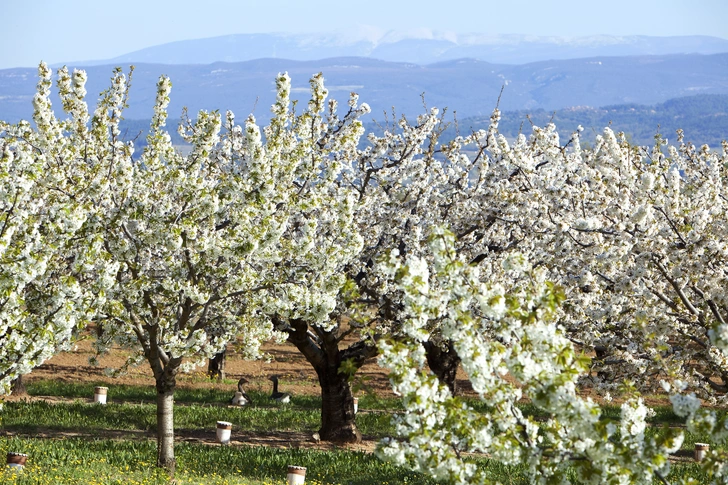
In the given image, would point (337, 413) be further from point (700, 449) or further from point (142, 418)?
point (700, 449)

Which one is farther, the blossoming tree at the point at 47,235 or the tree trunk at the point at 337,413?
the tree trunk at the point at 337,413

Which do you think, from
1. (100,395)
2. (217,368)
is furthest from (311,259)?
(217,368)

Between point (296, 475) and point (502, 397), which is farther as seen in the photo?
point (296, 475)

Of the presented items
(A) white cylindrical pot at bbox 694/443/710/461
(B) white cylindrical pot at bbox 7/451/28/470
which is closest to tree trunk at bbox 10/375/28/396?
(B) white cylindrical pot at bbox 7/451/28/470

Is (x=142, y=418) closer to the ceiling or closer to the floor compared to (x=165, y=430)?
closer to the floor

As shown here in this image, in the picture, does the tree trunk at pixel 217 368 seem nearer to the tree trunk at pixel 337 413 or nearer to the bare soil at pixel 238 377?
the bare soil at pixel 238 377

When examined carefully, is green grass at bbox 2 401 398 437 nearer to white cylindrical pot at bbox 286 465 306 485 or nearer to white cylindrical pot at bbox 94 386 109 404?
white cylindrical pot at bbox 94 386 109 404

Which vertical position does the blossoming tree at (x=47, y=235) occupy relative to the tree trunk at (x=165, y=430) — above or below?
above

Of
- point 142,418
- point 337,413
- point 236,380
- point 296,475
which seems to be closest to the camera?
point 296,475

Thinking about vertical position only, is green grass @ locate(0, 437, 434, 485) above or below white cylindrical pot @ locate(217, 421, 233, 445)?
above

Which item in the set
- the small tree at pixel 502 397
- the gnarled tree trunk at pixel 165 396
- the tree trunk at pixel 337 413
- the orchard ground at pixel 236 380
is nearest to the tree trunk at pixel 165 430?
the gnarled tree trunk at pixel 165 396

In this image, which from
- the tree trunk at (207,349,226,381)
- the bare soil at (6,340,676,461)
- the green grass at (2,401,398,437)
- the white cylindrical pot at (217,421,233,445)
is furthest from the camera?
the tree trunk at (207,349,226,381)

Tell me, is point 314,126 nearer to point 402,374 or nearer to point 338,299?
point 338,299

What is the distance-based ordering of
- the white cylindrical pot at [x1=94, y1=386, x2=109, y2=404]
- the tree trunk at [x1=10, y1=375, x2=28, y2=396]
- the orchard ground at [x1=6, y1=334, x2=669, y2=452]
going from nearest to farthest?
the orchard ground at [x1=6, y1=334, x2=669, y2=452]
the white cylindrical pot at [x1=94, y1=386, x2=109, y2=404]
the tree trunk at [x1=10, y1=375, x2=28, y2=396]
